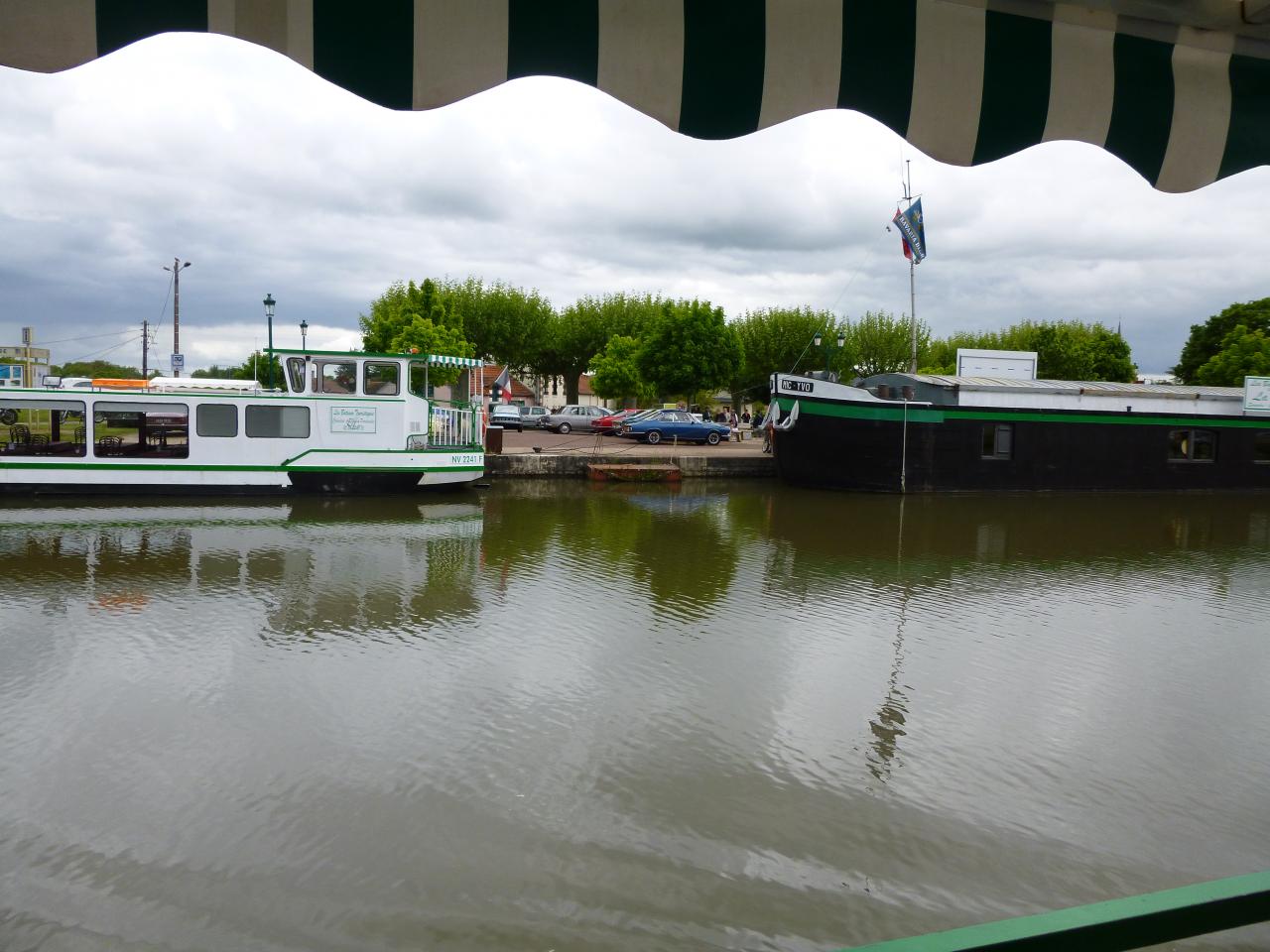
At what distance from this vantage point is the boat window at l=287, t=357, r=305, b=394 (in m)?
15.4

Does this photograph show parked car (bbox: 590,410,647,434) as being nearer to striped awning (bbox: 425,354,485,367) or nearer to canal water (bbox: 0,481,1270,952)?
striped awning (bbox: 425,354,485,367)

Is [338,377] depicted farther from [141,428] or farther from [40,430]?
[40,430]

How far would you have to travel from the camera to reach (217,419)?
598 inches

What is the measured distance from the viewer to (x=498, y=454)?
20.2m

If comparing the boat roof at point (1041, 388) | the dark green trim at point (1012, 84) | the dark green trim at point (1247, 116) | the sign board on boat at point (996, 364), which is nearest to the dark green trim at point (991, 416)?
the boat roof at point (1041, 388)

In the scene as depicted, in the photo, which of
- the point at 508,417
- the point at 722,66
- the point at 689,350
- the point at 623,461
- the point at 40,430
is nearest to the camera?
the point at 722,66

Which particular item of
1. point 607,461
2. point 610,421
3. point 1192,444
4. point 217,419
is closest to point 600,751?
point 217,419

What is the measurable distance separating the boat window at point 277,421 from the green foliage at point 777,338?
3141 cm

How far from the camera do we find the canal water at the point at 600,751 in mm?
3475

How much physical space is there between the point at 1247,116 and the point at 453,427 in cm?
1570

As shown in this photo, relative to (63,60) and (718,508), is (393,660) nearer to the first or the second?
(63,60)

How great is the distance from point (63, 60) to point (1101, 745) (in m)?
5.82

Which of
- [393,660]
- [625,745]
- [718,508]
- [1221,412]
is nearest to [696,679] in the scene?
[625,745]

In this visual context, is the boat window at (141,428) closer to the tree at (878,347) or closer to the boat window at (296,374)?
the boat window at (296,374)
